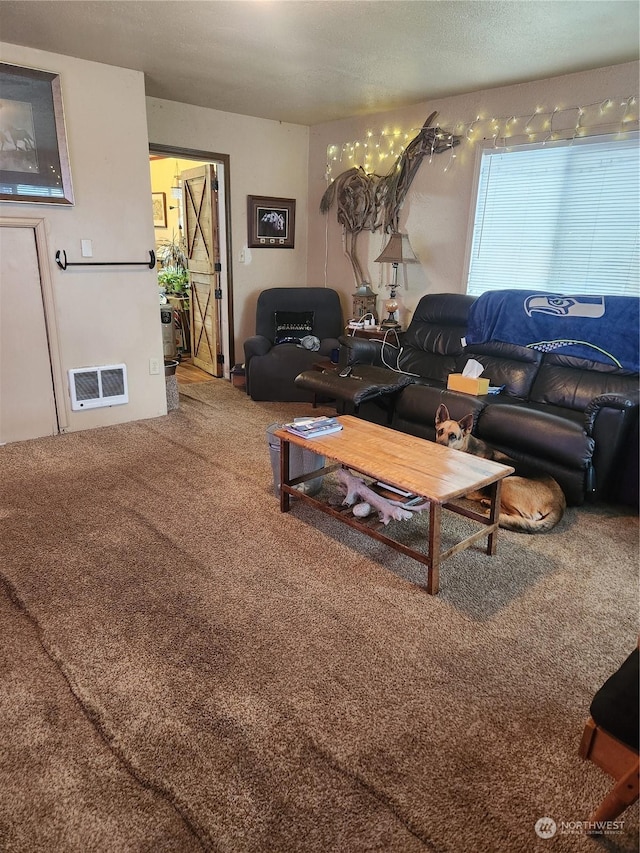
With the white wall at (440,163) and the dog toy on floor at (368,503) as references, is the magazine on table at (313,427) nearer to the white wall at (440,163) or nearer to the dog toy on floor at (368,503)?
the dog toy on floor at (368,503)

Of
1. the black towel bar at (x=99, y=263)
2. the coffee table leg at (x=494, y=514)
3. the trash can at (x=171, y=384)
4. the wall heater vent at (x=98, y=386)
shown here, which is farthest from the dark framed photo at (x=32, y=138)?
the coffee table leg at (x=494, y=514)

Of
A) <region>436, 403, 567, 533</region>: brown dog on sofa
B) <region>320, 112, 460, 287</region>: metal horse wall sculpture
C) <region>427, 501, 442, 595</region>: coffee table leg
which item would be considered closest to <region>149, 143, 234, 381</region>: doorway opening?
<region>320, 112, 460, 287</region>: metal horse wall sculpture

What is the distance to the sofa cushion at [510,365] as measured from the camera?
367 cm

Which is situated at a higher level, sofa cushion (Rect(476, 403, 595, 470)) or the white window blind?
the white window blind

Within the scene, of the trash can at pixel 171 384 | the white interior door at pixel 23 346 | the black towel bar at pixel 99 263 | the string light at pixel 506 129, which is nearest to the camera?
the string light at pixel 506 129

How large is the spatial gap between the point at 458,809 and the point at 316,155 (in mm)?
5671

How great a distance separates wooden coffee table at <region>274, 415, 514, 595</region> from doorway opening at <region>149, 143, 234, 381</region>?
3.15 m

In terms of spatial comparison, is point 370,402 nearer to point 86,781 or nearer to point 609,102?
point 609,102

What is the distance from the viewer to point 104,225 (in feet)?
12.8

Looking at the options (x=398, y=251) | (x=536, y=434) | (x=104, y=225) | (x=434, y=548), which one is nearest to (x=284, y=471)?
(x=434, y=548)

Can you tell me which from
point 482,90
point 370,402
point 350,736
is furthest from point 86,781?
point 482,90

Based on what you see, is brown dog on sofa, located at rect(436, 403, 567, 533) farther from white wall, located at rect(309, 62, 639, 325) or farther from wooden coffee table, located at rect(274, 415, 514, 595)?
white wall, located at rect(309, 62, 639, 325)

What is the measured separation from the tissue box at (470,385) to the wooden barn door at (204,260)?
2945 millimetres

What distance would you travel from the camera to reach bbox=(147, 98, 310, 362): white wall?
15.8 ft
